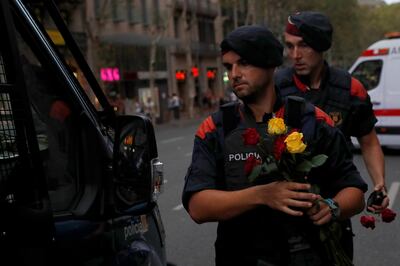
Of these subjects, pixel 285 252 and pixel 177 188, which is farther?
pixel 177 188

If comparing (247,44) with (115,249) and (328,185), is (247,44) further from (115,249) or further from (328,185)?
(115,249)

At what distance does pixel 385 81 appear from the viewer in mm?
13164

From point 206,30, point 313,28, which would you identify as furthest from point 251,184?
point 206,30

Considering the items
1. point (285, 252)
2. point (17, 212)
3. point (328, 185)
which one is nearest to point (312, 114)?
point (328, 185)

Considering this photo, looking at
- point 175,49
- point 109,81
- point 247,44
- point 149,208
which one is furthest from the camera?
point 175,49

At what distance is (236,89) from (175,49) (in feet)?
140

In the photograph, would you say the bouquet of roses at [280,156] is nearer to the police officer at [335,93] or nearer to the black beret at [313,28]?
the black beret at [313,28]

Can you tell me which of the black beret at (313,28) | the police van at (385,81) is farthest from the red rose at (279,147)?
the police van at (385,81)

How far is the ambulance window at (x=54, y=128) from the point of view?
2.32 meters

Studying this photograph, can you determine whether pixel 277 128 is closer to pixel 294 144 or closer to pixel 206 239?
pixel 294 144

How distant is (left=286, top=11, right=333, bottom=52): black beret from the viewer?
310 centimetres

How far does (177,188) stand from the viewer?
32.9 feet

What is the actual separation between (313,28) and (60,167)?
1391 millimetres

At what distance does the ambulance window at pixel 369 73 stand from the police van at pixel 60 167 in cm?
1134
